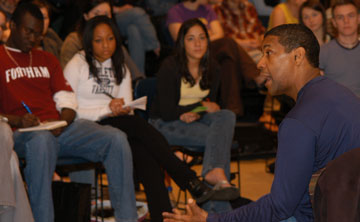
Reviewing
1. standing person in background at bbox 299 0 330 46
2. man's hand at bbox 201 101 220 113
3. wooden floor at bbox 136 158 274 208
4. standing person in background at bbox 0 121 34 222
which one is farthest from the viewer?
standing person in background at bbox 299 0 330 46

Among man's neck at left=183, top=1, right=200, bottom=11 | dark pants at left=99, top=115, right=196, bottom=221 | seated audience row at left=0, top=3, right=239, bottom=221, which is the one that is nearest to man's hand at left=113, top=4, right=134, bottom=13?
man's neck at left=183, top=1, right=200, bottom=11

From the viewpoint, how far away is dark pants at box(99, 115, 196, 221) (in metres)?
3.76

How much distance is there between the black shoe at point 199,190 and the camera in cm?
365

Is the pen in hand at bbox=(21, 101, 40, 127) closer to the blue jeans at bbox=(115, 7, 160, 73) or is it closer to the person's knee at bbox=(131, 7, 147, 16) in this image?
the blue jeans at bbox=(115, 7, 160, 73)

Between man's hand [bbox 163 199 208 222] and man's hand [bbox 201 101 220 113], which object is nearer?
man's hand [bbox 163 199 208 222]

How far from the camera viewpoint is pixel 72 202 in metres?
3.46

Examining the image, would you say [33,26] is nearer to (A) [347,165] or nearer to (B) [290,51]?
(B) [290,51]

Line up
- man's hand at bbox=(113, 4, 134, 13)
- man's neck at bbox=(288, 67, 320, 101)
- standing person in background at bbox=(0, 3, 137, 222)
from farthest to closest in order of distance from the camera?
man's hand at bbox=(113, 4, 134, 13)
standing person in background at bbox=(0, 3, 137, 222)
man's neck at bbox=(288, 67, 320, 101)

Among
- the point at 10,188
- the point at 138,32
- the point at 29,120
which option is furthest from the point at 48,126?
the point at 138,32

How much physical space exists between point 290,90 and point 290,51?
0.15 meters

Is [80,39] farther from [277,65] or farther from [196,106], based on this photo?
[277,65]

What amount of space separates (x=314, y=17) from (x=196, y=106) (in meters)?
1.56

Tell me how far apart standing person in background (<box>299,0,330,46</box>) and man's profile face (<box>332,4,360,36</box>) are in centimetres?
48

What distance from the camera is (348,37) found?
4574 mm
